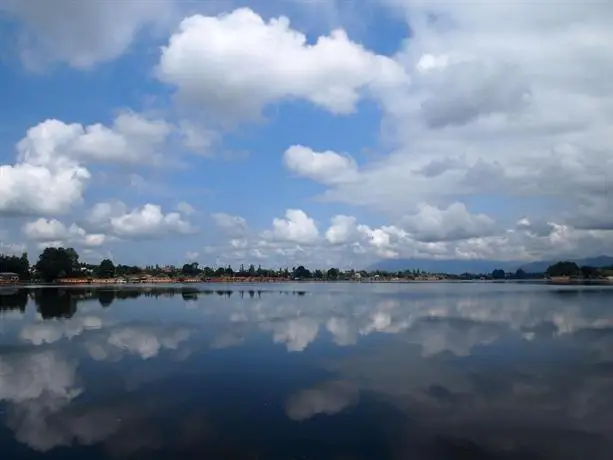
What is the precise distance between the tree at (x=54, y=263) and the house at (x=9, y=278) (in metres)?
6.91

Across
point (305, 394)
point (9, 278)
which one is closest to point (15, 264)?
point (9, 278)

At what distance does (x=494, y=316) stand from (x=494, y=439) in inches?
1315

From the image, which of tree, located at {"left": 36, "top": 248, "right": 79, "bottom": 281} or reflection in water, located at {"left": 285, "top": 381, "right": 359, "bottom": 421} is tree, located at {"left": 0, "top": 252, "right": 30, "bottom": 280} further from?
reflection in water, located at {"left": 285, "top": 381, "right": 359, "bottom": 421}

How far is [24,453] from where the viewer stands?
1175cm

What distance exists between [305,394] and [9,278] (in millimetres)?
149441

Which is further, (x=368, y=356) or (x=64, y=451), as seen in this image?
(x=368, y=356)

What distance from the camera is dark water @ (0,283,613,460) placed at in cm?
1226

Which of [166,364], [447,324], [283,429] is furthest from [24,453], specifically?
[447,324]

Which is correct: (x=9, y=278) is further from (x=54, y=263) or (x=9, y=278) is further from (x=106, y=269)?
(x=106, y=269)

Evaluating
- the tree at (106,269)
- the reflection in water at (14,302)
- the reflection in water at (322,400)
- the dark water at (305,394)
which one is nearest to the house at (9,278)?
the tree at (106,269)

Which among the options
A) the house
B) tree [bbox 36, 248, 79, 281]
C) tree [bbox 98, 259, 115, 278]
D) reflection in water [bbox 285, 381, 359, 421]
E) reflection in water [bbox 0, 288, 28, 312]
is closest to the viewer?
reflection in water [bbox 285, 381, 359, 421]

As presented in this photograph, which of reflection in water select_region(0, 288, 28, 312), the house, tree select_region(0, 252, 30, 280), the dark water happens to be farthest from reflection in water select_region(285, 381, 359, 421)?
tree select_region(0, 252, 30, 280)

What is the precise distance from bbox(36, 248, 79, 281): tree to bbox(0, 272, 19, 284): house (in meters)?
6.91

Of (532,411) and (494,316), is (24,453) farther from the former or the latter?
(494,316)
